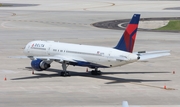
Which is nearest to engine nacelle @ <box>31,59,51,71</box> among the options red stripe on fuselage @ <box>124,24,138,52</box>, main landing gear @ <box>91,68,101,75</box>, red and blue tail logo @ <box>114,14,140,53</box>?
main landing gear @ <box>91,68,101,75</box>

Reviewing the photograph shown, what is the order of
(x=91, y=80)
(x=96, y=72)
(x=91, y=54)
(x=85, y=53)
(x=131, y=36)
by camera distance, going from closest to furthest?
(x=131, y=36) → (x=91, y=54) → (x=91, y=80) → (x=85, y=53) → (x=96, y=72)

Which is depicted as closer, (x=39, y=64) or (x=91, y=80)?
(x=91, y=80)

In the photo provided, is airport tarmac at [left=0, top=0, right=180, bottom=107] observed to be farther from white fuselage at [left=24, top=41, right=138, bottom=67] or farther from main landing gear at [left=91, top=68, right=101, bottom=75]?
white fuselage at [left=24, top=41, right=138, bottom=67]

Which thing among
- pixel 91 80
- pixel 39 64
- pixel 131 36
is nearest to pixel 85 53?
pixel 91 80

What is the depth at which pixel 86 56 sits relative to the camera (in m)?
54.5

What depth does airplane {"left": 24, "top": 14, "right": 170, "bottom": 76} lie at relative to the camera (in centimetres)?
5191

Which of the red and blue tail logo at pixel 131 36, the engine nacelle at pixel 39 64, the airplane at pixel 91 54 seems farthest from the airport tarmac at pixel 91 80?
the red and blue tail logo at pixel 131 36

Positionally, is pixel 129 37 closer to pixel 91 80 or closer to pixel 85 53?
pixel 85 53

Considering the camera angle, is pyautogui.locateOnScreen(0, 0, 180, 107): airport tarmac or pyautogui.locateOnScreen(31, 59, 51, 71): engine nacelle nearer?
pyautogui.locateOnScreen(0, 0, 180, 107): airport tarmac

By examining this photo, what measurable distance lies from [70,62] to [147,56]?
7747mm

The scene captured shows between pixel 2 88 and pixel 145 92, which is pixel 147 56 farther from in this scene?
pixel 2 88

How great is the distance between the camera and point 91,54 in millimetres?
53938

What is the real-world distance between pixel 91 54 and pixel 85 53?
959mm

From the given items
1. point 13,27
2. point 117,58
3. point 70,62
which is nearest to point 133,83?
point 117,58
